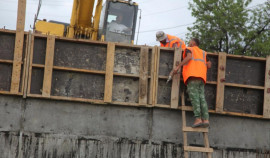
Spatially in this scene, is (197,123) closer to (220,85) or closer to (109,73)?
(220,85)

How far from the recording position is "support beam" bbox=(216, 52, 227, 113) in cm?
704

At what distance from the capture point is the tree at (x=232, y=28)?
3041cm

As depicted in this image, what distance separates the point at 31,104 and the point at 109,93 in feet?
5.00

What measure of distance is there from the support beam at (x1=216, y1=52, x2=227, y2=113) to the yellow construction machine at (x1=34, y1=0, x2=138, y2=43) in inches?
186

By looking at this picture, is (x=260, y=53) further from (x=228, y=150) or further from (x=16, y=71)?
(x=16, y=71)

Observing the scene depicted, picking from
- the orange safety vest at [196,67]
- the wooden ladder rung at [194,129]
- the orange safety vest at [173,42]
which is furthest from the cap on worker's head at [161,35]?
the wooden ladder rung at [194,129]

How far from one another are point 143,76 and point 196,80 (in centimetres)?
105

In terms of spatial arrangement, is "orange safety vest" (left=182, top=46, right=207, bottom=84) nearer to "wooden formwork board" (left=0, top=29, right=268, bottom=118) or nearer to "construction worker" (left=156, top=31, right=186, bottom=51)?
"wooden formwork board" (left=0, top=29, right=268, bottom=118)

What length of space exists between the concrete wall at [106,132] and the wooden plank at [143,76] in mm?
280

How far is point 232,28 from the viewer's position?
30.8 metres

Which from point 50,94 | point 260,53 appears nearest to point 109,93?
point 50,94

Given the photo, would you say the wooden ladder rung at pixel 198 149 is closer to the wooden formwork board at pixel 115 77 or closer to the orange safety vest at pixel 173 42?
the wooden formwork board at pixel 115 77

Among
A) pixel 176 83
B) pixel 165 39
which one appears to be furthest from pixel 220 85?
pixel 165 39

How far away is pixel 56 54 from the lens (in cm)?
688
